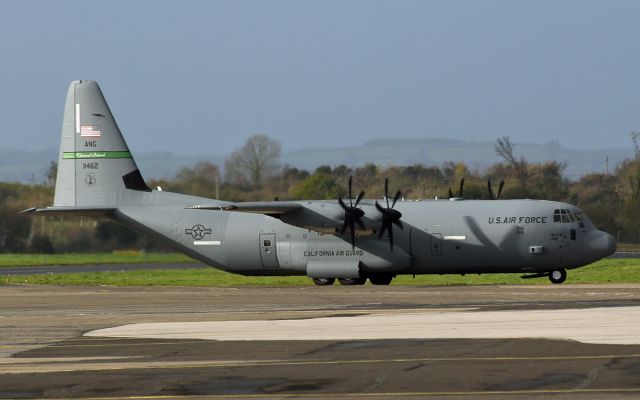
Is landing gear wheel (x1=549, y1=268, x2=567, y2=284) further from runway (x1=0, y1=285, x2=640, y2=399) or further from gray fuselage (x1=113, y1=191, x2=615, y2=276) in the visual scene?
runway (x1=0, y1=285, x2=640, y2=399)

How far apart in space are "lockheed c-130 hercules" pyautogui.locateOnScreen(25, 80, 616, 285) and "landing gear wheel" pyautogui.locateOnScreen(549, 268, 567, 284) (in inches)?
1.8

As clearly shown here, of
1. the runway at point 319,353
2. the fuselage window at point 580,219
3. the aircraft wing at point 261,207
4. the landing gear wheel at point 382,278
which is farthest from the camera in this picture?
the landing gear wheel at point 382,278

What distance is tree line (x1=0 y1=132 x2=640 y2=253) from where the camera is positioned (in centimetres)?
7325

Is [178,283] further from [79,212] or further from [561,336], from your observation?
[561,336]

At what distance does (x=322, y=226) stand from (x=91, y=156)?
11.9 meters

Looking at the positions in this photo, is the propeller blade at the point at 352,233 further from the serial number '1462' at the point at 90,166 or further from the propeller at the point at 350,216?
the serial number '1462' at the point at 90,166

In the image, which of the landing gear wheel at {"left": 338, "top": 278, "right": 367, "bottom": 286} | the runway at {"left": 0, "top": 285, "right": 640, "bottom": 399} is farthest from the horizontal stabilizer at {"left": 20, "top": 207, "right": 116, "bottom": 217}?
the runway at {"left": 0, "top": 285, "right": 640, "bottom": 399}

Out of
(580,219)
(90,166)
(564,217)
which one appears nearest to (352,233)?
(564,217)

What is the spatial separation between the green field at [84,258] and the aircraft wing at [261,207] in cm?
2510

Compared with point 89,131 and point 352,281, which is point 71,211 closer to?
point 89,131

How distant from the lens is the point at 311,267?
47344 millimetres

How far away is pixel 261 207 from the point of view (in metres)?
44.8

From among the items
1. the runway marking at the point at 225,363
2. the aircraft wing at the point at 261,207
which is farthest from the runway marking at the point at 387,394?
the aircraft wing at the point at 261,207

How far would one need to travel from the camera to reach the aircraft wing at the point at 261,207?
146 ft
